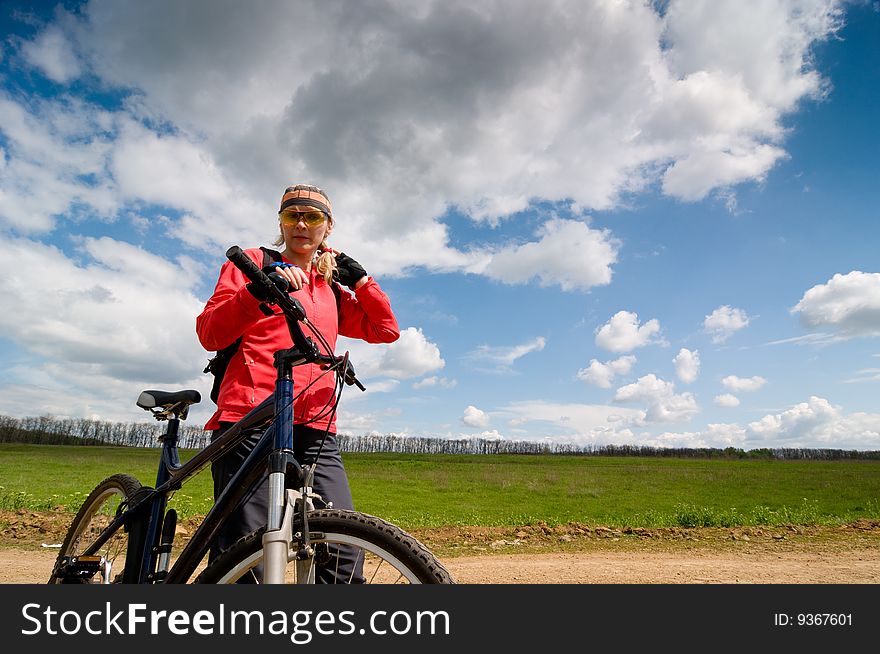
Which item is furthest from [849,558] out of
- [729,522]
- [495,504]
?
[495,504]

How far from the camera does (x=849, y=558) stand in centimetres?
903

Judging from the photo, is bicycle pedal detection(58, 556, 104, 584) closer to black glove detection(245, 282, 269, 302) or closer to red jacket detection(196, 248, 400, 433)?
red jacket detection(196, 248, 400, 433)

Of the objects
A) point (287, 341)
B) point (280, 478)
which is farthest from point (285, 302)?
point (280, 478)

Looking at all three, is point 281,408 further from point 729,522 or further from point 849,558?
point 729,522

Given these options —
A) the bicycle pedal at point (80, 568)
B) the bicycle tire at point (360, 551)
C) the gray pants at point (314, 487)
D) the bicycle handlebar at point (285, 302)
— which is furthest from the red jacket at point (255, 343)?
the bicycle pedal at point (80, 568)

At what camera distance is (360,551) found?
8.32 feet

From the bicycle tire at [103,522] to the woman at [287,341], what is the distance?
1327 millimetres

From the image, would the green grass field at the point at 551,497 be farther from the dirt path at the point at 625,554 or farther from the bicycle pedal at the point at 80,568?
the bicycle pedal at the point at 80,568

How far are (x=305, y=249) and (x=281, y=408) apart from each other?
1044 mm

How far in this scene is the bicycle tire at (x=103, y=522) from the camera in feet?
13.2

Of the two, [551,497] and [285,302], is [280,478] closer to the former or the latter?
[285,302]

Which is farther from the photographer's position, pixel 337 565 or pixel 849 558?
pixel 849 558

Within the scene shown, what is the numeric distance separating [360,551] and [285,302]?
46.5 inches

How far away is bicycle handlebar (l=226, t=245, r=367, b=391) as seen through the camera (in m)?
2.49
